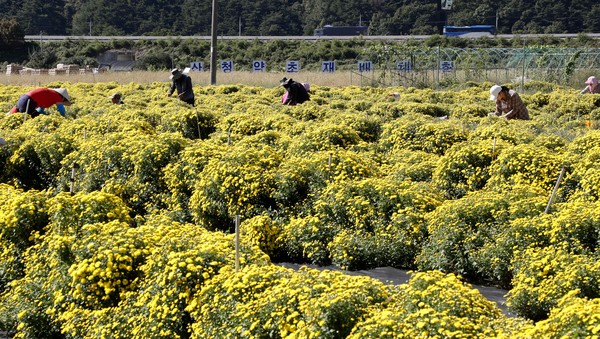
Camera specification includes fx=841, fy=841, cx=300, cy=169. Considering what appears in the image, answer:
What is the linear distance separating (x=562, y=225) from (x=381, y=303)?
278 centimetres

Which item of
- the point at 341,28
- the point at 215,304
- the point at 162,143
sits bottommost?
the point at 215,304

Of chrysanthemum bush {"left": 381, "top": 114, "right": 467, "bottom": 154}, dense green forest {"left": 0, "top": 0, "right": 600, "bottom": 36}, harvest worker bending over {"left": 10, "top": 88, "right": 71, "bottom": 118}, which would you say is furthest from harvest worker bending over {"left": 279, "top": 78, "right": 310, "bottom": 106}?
dense green forest {"left": 0, "top": 0, "right": 600, "bottom": 36}

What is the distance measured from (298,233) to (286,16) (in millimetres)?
75919

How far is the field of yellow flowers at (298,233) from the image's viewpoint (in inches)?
248

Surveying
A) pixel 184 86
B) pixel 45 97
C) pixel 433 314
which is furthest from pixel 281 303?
pixel 184 86

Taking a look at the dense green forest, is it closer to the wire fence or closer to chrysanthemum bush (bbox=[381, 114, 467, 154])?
the wire fence

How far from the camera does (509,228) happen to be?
8555 mm

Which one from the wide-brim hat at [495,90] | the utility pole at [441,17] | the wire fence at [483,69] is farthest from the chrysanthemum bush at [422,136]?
the utility pole at [441,17]

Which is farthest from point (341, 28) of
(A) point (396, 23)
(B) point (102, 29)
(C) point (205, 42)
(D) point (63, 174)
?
(D) point (63, 174)

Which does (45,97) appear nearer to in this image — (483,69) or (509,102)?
(509,102)

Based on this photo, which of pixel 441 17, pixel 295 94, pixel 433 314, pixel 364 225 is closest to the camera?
pixel 433 314

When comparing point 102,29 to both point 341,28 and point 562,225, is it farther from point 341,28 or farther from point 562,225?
point 562,225

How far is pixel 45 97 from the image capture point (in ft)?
57.1

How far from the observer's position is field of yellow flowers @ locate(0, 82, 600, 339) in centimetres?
629
